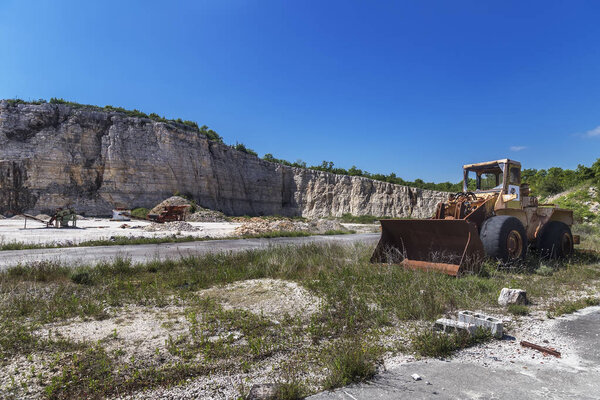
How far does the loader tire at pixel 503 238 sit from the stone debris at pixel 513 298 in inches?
99.5

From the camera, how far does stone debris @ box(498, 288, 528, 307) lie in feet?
17.0

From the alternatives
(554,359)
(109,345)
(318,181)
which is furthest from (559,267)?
(318,181)

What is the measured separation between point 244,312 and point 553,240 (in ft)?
28.6

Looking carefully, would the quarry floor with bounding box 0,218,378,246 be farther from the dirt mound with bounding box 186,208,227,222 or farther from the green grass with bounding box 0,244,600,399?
the dirt mound with bounding box 186,208,227,222

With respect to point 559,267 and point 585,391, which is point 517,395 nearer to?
point 585,391

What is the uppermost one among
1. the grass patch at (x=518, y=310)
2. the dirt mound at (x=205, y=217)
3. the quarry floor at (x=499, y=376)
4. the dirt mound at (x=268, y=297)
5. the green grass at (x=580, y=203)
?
the green grass at (x=580, y=203)

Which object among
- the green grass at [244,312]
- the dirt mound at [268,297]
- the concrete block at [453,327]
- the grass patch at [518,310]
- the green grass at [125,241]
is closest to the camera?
the green grass at [244,312]

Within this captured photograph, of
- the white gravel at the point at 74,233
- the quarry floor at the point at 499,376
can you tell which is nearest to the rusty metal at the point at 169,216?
the white gravel at the point at 74,233

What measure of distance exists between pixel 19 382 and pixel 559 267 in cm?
1038

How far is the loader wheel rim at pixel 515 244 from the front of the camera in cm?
806

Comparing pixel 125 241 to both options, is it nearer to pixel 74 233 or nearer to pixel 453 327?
pixel 74 233

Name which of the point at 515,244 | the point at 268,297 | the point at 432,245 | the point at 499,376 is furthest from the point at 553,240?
the point at 268,297

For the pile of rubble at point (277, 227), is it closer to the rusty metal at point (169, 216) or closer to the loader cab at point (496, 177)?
the rusty metal at point (169, 216)

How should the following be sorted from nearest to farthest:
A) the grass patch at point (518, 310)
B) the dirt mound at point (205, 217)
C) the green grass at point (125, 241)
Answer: the grass patch at point (518, 310)
the green grass at point (125, 241)
the dirt mound at point (205, 217)
